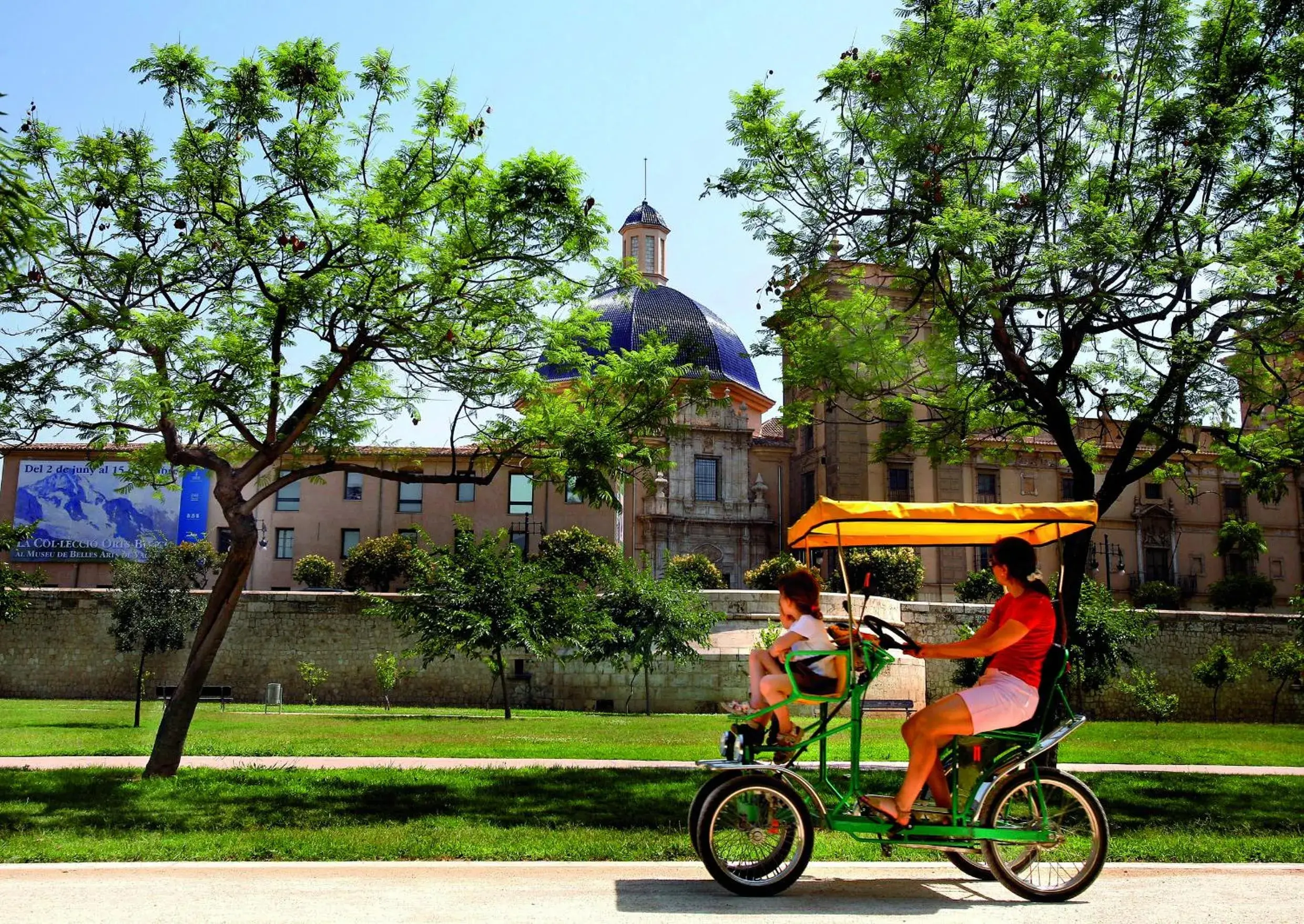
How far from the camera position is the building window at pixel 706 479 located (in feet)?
195

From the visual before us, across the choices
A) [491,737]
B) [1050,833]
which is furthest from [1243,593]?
[1050,833]

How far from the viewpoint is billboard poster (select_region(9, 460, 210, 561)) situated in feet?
180

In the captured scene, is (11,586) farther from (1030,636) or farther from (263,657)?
(1030,636)

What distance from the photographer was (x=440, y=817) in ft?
30.2

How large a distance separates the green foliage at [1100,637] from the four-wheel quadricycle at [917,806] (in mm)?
26108

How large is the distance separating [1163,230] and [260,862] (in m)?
10.8

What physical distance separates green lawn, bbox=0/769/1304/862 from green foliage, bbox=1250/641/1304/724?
26742mm

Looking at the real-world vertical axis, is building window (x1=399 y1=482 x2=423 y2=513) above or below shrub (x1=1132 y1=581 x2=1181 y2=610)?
above

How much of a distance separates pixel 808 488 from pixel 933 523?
53613 millimetres

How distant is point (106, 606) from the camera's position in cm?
3800

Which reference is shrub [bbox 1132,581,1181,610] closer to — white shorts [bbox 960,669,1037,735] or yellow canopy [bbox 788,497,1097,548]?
yellow canopy [bbox 788,497,1097,548]

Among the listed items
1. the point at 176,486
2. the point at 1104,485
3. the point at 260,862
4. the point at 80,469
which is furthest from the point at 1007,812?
the point at 80,469

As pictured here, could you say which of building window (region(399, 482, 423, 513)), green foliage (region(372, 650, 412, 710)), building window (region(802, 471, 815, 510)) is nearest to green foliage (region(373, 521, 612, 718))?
A: green foliage (region(372, 650, 412, 710))

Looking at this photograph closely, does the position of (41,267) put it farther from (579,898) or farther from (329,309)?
(579,898)
